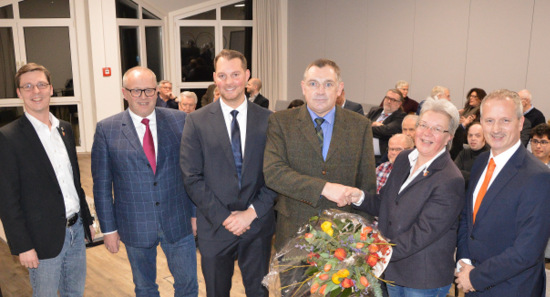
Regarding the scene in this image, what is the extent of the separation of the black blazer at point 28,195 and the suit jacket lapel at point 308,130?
57.8 inches

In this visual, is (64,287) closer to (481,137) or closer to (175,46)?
(481,137)

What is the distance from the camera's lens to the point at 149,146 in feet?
8.67

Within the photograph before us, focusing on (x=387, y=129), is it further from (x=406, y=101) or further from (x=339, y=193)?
(x=339, y=193)

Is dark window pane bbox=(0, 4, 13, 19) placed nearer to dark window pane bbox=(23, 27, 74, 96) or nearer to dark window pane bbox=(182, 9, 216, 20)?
dark window pane bbox=(23, 27, 74, 96)

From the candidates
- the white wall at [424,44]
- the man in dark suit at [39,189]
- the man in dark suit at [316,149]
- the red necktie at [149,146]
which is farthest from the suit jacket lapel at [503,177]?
the white wall at [424,44]

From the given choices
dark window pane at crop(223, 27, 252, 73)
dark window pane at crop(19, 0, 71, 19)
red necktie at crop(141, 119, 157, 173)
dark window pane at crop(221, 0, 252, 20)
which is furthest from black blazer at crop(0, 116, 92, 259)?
dark window pane at crop(221, 0, 252, 20)

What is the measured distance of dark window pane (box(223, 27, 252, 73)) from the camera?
11.1 m

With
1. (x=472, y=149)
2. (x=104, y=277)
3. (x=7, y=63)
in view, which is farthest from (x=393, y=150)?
(x=7, y=63)

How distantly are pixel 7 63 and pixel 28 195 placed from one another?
26.9ft

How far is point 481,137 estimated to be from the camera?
448cm

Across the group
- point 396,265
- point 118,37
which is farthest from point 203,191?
point 118,37

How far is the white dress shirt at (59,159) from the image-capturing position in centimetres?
251

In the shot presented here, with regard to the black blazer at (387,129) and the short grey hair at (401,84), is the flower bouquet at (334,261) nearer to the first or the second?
the black blazer at (387,129)

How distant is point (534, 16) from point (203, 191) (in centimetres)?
722
